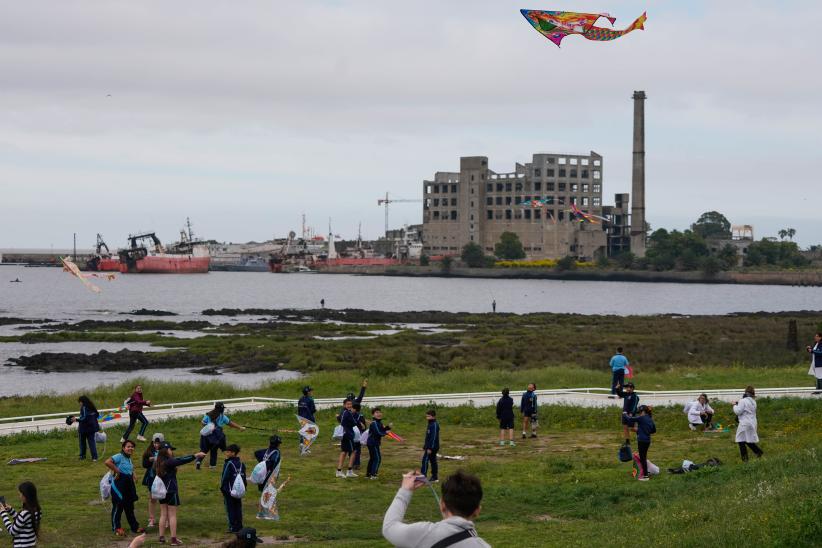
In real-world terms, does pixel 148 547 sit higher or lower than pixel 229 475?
lower

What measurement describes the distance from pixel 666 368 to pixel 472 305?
281ft

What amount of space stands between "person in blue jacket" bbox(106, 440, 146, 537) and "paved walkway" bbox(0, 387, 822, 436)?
38.6ft

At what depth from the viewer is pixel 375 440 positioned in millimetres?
19578

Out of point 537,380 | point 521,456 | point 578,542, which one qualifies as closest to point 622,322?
point 537,380

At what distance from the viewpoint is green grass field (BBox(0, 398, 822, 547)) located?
13203mm

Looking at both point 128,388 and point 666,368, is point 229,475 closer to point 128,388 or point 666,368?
point 128,388

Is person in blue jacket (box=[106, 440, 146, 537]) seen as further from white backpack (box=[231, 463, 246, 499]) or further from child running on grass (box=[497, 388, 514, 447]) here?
child running on grass (box=[497, 388, 514, 447])

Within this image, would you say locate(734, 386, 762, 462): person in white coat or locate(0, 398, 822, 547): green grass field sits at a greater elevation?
locate(734, 386, 762, 462): person in white coat

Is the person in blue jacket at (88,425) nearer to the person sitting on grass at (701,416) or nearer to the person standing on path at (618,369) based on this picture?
the person sitting on grass at (701,416)

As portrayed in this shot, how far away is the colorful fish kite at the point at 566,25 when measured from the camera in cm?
2609

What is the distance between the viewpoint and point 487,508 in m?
16.9

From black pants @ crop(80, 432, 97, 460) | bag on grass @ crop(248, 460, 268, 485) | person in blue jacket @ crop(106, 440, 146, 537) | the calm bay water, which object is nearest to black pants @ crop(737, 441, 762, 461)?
bag on grass @ crop(248, 460, 268, 485)

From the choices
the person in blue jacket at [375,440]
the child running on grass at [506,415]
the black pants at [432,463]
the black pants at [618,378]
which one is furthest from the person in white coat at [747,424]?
the black pants at [618,378]

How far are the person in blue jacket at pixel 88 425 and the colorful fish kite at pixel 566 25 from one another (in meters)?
14.3
